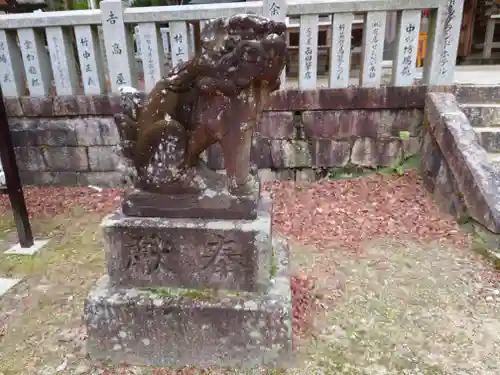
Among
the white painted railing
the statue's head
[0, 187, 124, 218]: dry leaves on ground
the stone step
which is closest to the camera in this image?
the statue's head

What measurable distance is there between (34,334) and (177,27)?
3.78m

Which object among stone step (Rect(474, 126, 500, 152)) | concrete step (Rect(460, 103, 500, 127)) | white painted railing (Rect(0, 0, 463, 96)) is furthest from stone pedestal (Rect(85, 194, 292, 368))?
concrete step (Rect(460, 103, 500, 127))

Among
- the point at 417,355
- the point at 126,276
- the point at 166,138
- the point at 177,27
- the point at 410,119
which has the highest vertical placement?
the point at 177,27

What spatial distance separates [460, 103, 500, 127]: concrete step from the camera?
4.65 metres

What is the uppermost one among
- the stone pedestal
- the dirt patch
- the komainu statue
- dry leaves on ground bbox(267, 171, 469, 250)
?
the komainu statue

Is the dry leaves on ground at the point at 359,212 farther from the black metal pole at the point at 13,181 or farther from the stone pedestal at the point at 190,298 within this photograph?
the black metal pole at the point at 13,181

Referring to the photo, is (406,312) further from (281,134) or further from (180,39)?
(180,39)

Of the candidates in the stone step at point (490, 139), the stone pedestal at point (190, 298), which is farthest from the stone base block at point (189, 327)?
the stone step at point (490, 139)

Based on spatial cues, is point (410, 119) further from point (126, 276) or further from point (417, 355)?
point (126, 276)

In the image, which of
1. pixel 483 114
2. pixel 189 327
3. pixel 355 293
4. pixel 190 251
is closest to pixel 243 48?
pixel 190 251

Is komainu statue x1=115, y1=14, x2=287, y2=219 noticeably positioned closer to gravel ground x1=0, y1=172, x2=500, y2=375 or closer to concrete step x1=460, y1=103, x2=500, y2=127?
gravel ground x1=0, y1=172, x2=500, y2=375

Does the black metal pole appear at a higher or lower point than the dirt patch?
higher

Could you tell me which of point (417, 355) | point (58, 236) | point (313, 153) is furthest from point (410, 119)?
point (58, 236)

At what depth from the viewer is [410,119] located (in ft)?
16.3
